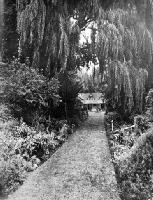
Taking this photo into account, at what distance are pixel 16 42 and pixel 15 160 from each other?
356 inches

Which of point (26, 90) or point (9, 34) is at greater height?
point (9, 34)

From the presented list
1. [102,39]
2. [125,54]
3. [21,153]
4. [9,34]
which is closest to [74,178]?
[21,153]

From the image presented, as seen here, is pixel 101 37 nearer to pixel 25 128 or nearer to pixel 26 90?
pixel 26 90

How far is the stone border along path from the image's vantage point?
7.38m

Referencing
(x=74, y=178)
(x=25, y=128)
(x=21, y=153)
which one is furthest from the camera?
(x=25, y=128)

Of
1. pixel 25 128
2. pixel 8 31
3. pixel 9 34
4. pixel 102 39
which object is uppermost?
pixel 8 31

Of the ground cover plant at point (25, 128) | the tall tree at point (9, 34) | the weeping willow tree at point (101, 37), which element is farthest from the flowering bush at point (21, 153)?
the tall tree at point (9, 34)

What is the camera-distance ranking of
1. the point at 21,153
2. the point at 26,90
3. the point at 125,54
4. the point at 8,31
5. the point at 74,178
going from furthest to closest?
the point at 8,31 < the point at 125,54 < the point at 26,90 < the point at 21,153 < the point at 74,178

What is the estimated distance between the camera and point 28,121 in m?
13.2

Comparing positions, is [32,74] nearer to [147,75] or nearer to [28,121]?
[28,121]

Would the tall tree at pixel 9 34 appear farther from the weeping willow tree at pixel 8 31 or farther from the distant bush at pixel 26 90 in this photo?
the distant bush at pixel 26 90

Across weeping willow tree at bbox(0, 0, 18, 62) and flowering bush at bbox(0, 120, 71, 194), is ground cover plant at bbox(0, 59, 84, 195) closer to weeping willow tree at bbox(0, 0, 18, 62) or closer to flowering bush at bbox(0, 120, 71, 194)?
flowering bush at bbox(0, 120, 71, 194)

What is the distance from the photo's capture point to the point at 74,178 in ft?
28.7

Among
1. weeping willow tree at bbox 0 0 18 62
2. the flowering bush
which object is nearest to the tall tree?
weeping willow tree at bbox 0 0 18 62
